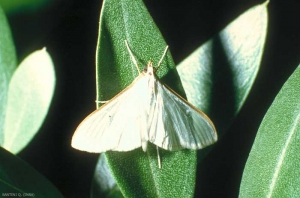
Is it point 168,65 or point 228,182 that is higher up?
point 168,65

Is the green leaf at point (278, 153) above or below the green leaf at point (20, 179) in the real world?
below

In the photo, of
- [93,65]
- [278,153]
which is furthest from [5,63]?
[278,153]

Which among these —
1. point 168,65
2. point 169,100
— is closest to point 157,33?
point 168,65

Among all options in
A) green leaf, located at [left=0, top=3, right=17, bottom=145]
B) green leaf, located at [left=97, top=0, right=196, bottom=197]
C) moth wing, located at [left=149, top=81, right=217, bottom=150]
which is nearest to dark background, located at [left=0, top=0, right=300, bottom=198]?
green leaf, located at [left=0, top=3, right=17, bottom=145]

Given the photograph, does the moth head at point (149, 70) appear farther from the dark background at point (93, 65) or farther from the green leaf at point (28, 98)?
the dark background at point (93, 65)

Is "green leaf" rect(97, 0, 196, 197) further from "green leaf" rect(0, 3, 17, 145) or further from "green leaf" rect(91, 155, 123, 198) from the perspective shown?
"green leaf" rect(0, 3, 17, 145)

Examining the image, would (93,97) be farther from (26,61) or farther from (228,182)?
(228,182)

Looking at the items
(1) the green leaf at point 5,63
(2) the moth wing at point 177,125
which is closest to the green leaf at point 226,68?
(2) the moth wing at point 177,125
